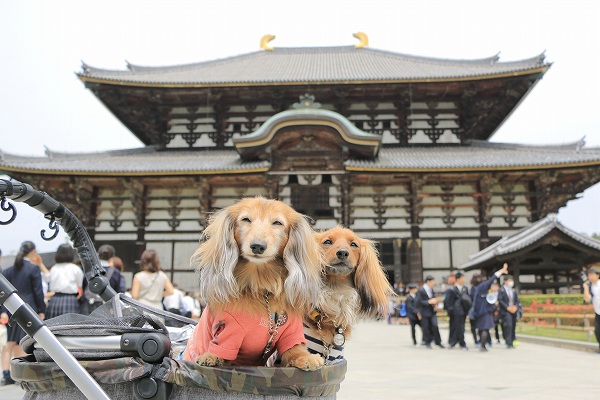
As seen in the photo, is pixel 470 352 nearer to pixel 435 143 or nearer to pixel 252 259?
pixel 252 259

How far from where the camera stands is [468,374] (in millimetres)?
6766

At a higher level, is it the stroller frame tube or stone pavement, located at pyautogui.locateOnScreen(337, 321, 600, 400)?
the stroller frame tube

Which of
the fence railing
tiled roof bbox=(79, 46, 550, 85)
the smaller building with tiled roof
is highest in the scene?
tiled roof bbox=(79, 46, 550, 85)

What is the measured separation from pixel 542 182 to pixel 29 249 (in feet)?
52.9

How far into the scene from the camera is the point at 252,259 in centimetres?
189

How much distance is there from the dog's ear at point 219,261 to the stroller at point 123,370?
0.82 ft

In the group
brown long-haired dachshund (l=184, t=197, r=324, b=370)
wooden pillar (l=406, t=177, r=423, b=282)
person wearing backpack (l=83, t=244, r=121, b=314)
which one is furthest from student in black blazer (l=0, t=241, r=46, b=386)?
Result: wooden pillar (l=406, t=177, r=423, b=282)

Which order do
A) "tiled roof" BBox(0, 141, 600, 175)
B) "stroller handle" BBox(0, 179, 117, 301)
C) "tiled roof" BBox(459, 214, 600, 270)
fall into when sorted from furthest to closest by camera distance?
"tiled roof" BBox(0, 141, 600, 175) → "tiled roof" BBox(459, 214, 600, 270) → "stroller handle" BBox(0, 179, 117, 301)

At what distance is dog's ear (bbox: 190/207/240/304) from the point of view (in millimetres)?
1849

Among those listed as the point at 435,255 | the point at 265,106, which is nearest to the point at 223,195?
the point at 265,106

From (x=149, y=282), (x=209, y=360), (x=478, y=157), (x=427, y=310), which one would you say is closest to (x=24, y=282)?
(x=149, y=282)

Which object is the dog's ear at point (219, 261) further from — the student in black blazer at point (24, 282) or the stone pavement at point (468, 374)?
the student in black blazer at point (24, 282)

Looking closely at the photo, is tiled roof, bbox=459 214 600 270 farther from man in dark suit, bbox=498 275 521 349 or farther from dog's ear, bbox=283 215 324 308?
dog's ear, bbox=283 215 324 308

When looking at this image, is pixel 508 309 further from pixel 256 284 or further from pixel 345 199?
pixel 256 284
